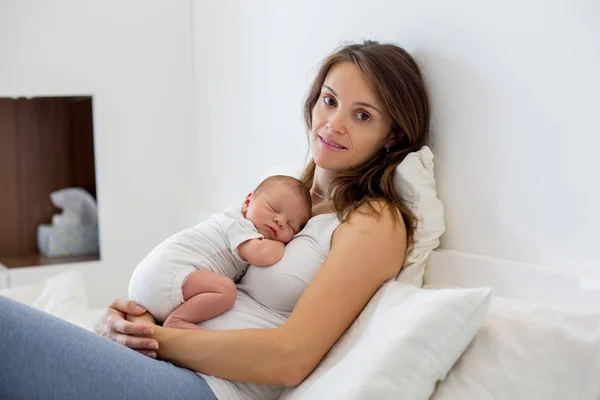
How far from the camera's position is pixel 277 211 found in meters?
1.68

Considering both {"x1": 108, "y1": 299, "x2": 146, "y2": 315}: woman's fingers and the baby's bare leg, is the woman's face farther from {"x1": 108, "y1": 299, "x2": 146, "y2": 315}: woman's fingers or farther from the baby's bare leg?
{"x1": 108, "y1": 299, "x2": 146, "y2": 315}: woman's fingers

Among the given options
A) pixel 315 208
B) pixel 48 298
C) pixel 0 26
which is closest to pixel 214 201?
pixel 48 298

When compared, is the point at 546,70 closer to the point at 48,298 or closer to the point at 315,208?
the point at 315,208

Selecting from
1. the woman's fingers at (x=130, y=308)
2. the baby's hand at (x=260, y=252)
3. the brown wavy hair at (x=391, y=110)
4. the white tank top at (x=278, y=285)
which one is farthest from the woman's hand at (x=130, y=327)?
the brown wavy hair at (x=391, y=110)

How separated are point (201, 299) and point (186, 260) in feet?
0.33

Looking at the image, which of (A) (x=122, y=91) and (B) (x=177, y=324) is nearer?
(B) (x=177, y=324)

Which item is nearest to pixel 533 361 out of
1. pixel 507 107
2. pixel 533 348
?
pixel 533 348

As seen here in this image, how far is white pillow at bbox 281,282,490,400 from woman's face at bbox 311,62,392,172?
0.53 metres

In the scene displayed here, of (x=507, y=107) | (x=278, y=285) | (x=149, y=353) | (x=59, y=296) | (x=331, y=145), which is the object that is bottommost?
(x=59, y=296)

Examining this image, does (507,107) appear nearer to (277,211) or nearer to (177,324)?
(277,211)

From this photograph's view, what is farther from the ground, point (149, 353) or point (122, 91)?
point (122, 91)

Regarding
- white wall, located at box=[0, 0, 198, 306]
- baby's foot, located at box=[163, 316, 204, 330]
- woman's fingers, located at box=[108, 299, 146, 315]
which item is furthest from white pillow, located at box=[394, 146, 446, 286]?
white wall, located at box=[0, 0, 198, 306]

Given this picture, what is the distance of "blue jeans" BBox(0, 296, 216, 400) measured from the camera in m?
1.26

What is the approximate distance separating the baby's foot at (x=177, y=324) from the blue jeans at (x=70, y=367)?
0.39ft
